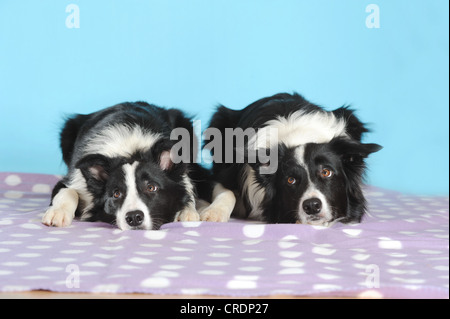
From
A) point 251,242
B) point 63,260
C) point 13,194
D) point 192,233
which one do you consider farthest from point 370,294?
point 13,194

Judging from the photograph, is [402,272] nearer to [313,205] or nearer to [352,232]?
[352,232]

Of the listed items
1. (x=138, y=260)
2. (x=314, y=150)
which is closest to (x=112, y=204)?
(x=138, y=260)

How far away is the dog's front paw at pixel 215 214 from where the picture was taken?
4.66 m

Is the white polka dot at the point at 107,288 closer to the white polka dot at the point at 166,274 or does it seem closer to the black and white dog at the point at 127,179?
the white polka dot at the point at 166,274

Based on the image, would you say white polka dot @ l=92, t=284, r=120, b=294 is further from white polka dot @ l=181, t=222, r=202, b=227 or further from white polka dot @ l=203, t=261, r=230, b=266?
white polka dot @ l=181, t=222, r=202, b=227

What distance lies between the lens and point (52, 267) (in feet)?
10.9

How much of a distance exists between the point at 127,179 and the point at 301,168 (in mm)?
1202

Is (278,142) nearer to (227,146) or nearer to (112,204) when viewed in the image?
(227,146)

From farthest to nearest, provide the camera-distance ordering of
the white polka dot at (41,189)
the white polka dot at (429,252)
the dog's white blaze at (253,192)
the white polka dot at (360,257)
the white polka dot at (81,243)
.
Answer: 1. the white polka dot at (41,189)
2. the dog's white blaze at (253,192)
3. the white polka dot at (81,243)
4. the white polka dot at (429,252)
5. the white polka dot at (360,257)

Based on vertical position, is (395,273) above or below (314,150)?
below

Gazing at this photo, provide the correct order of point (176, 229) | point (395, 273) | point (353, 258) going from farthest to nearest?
point (176, 229) → point (353, 258) → point (395, 273)

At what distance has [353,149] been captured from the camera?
4562mm

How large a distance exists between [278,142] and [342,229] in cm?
82

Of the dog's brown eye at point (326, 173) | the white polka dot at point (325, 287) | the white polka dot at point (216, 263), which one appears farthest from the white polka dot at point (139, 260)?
the dog's brown eye at point (326, 173)
